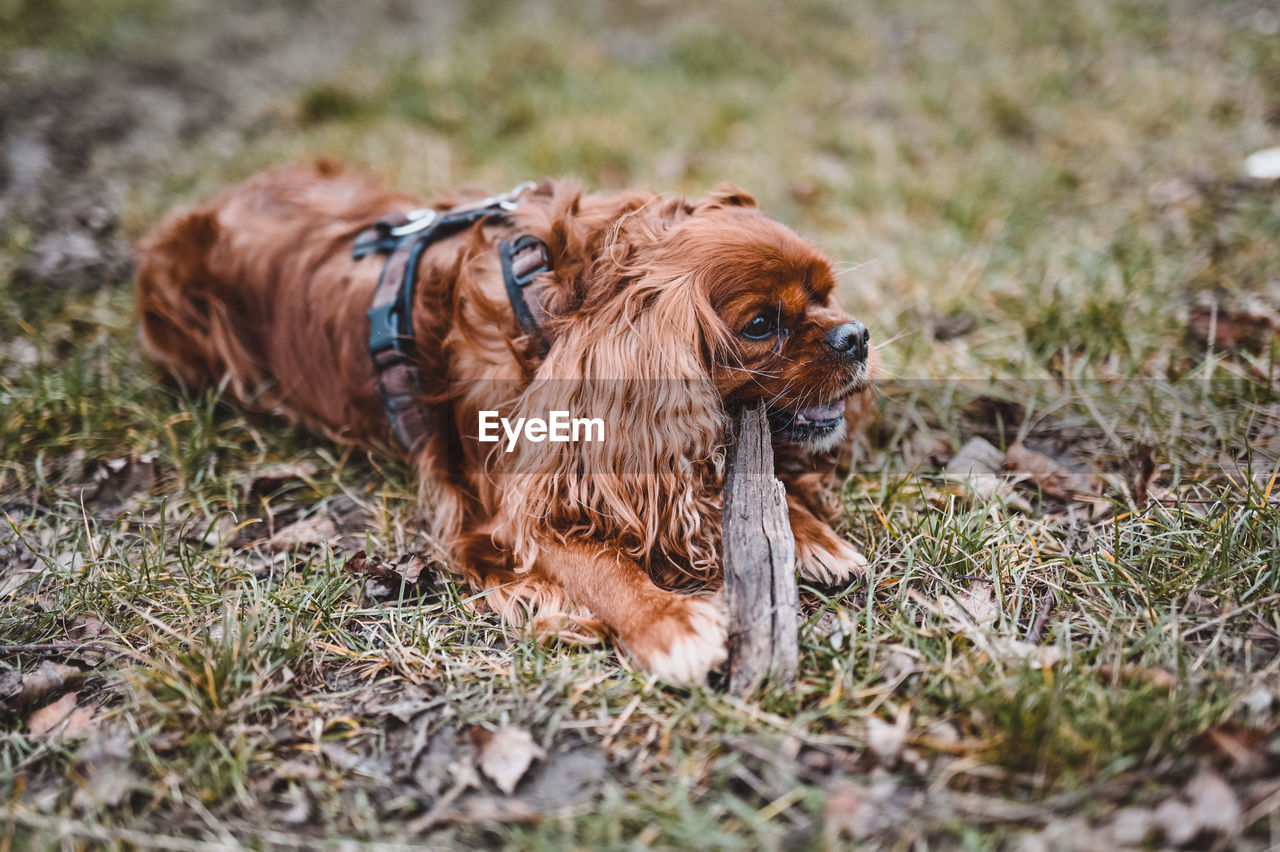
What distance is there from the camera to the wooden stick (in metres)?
2.06

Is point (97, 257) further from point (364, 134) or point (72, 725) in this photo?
point (72, 725)

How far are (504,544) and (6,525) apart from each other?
1.71 metres

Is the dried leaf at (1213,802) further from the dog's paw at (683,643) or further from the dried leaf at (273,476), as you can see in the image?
the dried leaf at (273,476)

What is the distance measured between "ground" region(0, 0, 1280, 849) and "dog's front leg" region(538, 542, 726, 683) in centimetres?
9

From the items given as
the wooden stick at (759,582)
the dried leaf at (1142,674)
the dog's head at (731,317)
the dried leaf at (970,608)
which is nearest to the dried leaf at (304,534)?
the dog's head at (731,317)

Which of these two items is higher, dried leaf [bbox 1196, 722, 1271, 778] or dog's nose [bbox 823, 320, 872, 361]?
dog's nose [bbox 823, 320, 872, 361]

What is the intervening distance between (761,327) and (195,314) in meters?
2.28

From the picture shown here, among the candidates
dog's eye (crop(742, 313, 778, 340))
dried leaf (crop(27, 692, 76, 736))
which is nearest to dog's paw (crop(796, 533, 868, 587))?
dog's eye (crop(742, 313, 778, 340))

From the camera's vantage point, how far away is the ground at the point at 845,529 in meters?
1.80

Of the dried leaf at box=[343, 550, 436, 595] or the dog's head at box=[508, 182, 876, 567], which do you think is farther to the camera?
the dried leaf at box=[343, 550, 436, 595]

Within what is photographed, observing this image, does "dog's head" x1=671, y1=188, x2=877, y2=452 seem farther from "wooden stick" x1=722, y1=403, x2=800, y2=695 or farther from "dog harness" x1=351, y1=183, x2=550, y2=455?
"dog harness" x1=351, y1=183, x2=550, y2=455

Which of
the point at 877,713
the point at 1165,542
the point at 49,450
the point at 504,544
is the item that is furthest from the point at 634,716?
the point at 49,450

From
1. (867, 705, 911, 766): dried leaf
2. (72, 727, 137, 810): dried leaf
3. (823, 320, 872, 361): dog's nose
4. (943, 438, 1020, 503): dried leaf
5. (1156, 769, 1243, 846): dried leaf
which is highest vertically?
(823, 320, 872, 361): dog's nose

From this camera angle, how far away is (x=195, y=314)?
10.9 ft
